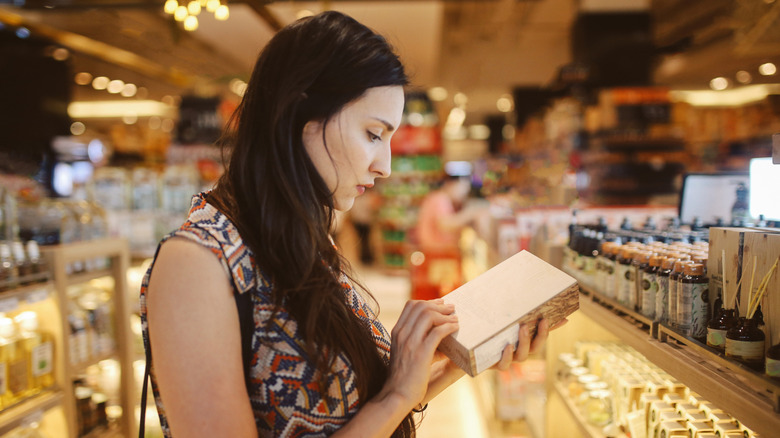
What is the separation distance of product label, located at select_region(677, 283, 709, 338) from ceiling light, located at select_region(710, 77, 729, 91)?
12733 mm

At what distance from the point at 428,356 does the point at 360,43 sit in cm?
62

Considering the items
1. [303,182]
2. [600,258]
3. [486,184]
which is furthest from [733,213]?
[486,184]

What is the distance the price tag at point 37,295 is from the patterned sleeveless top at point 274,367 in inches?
68.6

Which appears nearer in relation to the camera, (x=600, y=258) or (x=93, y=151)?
(x=600, y=258)

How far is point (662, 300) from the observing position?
5.01 feet

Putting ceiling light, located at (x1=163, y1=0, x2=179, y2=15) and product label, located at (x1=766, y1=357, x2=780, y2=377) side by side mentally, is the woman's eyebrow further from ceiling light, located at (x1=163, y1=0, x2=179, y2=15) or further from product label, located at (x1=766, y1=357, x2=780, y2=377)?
ceiling light, located at (x1=163, y1=0, x2=179, y2=15)

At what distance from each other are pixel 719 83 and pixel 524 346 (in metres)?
13.6

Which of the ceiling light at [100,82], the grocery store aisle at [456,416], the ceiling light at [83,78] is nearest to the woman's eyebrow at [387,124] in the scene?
the grocery store aisle at [456,416]

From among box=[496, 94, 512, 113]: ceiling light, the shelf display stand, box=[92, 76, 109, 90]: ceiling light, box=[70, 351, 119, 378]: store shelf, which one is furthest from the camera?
box=[496, 94, 512, 113]: ceiling light

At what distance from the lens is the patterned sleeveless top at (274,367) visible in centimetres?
95

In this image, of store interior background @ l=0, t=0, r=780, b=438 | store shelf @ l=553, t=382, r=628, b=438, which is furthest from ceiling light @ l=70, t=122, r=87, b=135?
store shelf @ l=553, t=382, r=628, b=438

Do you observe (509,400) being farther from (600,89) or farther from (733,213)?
(600,89)

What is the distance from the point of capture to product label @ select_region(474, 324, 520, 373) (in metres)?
1.11

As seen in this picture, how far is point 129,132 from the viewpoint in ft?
36.9
